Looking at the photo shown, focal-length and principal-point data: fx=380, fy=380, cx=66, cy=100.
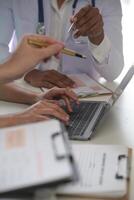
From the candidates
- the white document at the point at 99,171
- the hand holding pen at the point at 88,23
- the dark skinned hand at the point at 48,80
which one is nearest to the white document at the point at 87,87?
the dark skinned hand at the point at 48,80

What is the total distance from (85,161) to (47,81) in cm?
65

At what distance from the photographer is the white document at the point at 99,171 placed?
2.33 ft

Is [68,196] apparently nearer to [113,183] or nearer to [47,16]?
[113,183]

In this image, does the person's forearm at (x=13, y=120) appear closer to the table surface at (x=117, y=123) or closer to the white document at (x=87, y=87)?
the table surface at (x=117, y=123)

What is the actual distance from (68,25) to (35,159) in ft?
3.38

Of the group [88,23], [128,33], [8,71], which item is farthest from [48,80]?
[128,33]

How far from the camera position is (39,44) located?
1.12 m

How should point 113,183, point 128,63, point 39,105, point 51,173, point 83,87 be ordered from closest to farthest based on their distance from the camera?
point 51,173
point 113,183
point 39,105
point 83,87
point 128,63

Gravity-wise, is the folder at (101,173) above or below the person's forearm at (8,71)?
below

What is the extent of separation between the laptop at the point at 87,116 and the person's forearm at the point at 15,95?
0.14 m

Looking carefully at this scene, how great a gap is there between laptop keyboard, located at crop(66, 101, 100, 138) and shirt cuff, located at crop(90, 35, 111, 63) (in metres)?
0.34

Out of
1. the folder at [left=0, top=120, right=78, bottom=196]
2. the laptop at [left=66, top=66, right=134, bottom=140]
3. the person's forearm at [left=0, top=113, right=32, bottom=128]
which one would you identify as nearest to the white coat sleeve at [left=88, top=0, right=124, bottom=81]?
the laptop at [left=66, top=66, right=134, bottom=140]

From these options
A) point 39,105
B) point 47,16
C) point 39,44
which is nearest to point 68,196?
point 39,105

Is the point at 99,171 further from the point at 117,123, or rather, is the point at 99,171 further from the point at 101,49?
the point at 101,49
